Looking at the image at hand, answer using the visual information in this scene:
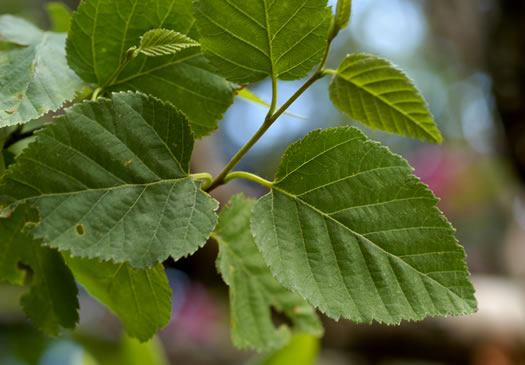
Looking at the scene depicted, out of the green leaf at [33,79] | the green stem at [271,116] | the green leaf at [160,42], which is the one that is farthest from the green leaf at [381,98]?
the green leaf at [33,79]

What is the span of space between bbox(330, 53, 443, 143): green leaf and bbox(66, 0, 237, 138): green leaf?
0.12 m

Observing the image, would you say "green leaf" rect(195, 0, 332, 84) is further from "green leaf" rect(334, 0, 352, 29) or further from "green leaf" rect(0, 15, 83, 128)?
"green leaf" rect(0, 15, 83, 128)

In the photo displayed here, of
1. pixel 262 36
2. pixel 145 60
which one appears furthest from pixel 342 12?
pixel 145 60

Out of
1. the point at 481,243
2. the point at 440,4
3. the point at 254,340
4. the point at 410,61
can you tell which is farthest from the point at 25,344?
the point at 410,61

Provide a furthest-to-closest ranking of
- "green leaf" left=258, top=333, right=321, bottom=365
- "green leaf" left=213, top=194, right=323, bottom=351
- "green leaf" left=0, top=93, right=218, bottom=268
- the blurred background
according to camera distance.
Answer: the blurred background → "green leaf" left=258, top=333, right=321, bottom=365 → "green leaf" left=213, top=194, right=323, bottom=351 → "green leaf" left=0, top=93, right=218, bottom=268

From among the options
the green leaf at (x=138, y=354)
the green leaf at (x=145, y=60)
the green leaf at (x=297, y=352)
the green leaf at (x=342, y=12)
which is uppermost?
the green leaf at (x=342, y=12)

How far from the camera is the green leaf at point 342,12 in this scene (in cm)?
45

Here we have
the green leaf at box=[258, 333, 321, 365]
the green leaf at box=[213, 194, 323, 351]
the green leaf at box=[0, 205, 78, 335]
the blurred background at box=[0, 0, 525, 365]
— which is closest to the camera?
the green leaf at box=[0, 205, 78, 335]

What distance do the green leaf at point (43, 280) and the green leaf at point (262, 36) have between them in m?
0.26

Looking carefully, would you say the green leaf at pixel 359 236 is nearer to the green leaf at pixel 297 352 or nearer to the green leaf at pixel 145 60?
the green leaf at pixel 145 60

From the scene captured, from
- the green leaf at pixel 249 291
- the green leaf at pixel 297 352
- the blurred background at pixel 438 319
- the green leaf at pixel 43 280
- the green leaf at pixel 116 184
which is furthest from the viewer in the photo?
the blurred background at pixel 438 319

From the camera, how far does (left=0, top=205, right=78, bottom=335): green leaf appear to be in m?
0.46

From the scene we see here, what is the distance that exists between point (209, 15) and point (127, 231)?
198 millimetres

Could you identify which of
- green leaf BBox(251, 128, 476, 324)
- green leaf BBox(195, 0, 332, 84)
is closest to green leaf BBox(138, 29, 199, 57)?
green leaf BBox(195, 0, 332, 84)
